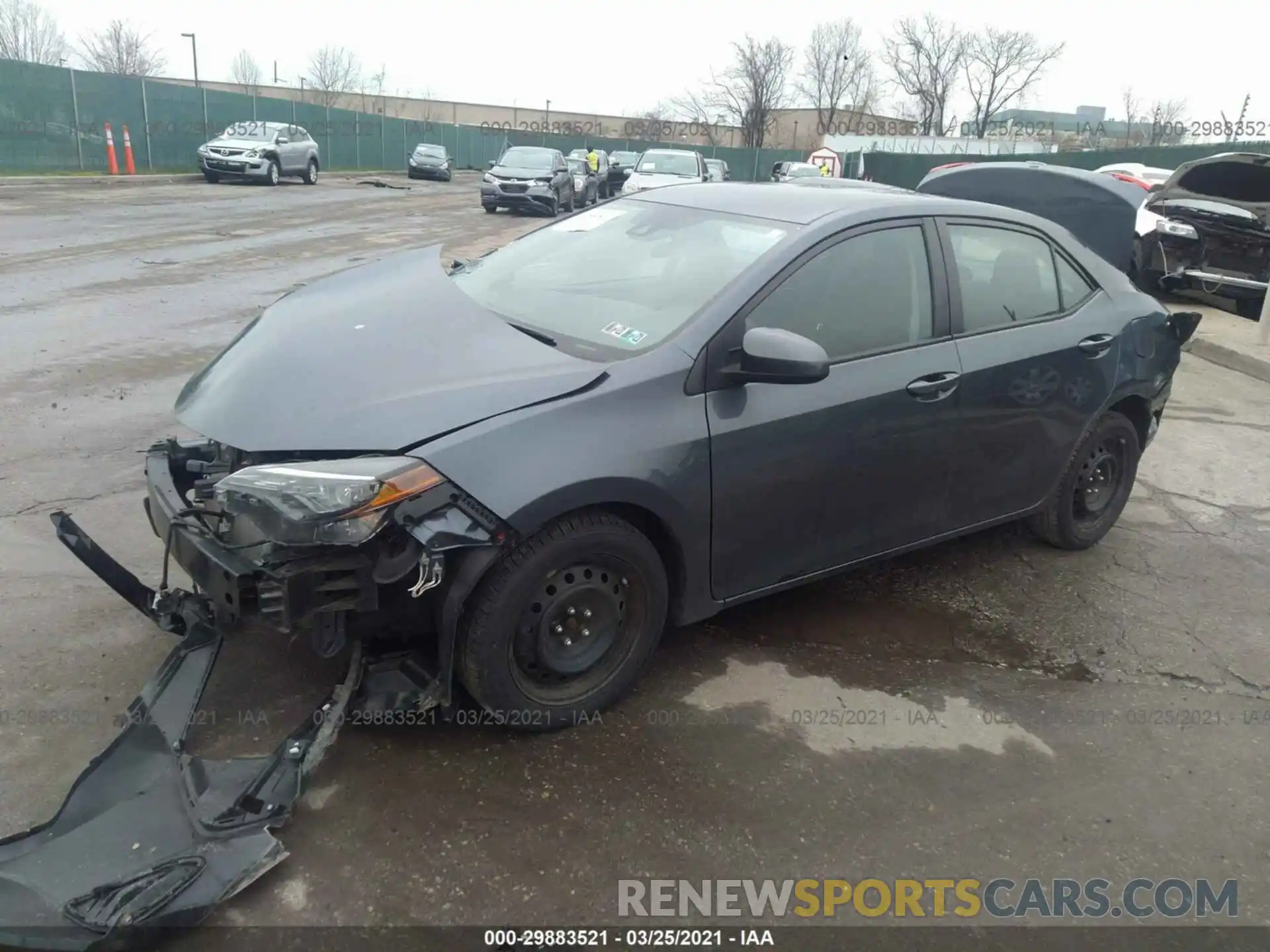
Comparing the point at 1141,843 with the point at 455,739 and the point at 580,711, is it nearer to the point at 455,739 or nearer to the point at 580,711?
the point at 580,711

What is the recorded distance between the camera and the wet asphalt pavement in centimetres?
264

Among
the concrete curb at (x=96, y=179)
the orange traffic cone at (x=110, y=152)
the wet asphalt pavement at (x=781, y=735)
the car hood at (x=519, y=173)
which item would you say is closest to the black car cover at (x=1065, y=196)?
the wet asphalt pavement at (x=781, y=735)

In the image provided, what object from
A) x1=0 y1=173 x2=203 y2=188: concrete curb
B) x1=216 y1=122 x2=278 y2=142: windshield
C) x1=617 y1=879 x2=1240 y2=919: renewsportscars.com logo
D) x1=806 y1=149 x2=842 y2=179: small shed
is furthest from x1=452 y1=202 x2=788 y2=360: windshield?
x1=216 y1=122 x2=278 y2=142: windshield

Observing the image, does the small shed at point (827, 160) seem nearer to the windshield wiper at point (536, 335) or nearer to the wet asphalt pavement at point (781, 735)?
the wet asphalt pavement at point (781, 735)

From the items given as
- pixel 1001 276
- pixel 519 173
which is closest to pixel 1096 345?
pixel 1001 276

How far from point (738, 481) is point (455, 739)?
1.23 m

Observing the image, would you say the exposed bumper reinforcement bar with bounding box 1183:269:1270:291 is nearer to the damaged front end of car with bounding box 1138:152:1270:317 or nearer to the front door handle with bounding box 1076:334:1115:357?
the damaged front end of car with bounding box 1138:152:1270:317

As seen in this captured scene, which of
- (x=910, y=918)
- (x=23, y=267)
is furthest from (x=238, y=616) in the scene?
(x=23, y=267)

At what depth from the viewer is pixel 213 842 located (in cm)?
244

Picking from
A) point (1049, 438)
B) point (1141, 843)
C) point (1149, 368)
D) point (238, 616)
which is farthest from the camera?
point (1149, 368)

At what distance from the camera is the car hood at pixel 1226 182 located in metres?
11.9

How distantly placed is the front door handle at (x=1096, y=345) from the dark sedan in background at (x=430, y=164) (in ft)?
114

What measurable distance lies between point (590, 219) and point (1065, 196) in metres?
5.89

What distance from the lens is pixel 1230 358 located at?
9719 mm
